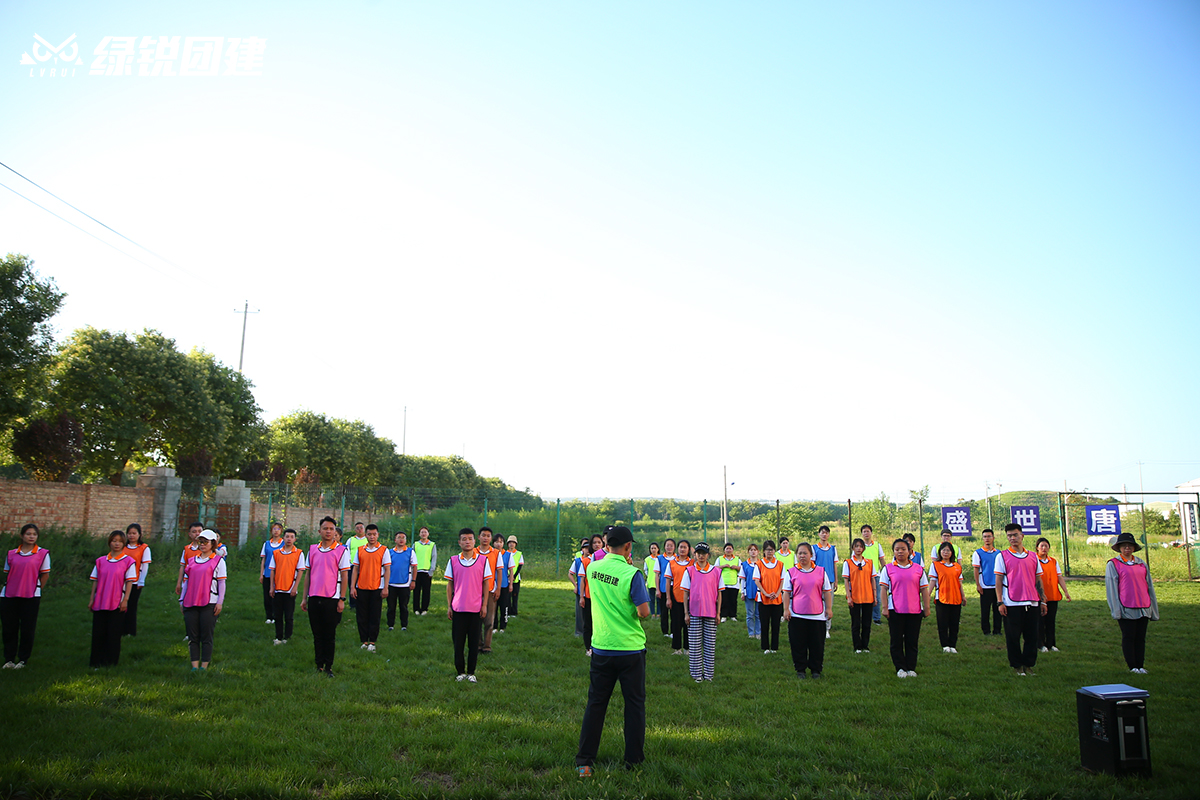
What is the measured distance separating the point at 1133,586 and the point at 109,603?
13.2 metres

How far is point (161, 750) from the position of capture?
5.68m

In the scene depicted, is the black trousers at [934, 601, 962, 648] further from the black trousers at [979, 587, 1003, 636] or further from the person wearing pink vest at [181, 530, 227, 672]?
the person wearing pink vest at [181, 530, 227, 672]

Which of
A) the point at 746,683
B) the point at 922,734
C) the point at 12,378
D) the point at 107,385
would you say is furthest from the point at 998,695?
the point at 107,385

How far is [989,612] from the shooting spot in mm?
12977

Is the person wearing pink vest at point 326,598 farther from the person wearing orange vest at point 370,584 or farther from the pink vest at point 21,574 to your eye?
the pink vest at point 21,574

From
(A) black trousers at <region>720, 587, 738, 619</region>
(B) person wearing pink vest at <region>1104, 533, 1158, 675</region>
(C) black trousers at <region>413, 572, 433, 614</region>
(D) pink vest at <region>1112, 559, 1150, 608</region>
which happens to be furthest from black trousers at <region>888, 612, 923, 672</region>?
(C) black trousers at <region>413, 572, 433, 614</region>

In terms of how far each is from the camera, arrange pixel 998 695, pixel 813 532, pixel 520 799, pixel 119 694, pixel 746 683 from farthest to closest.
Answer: pixel 813 532 → pixel 746 683 → pixel 998 695 → pixel 119 694 → pixel 520 799

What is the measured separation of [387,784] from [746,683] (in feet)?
17.1

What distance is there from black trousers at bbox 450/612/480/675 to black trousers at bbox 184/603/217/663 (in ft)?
10.0

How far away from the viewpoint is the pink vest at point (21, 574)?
28.6ft

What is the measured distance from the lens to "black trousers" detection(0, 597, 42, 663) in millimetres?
8680

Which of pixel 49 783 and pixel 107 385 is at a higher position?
pixel 107 385

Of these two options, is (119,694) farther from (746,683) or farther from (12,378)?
(12,378)

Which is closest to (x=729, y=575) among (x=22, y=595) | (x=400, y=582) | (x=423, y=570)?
(x=423, y=570)
